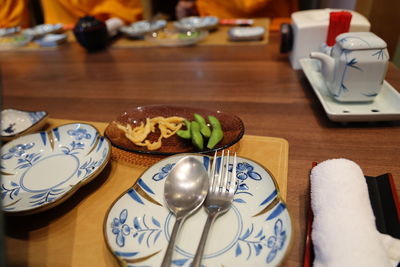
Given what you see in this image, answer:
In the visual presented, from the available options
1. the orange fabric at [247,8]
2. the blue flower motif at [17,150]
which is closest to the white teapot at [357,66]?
the blue flower motif at [17,150]

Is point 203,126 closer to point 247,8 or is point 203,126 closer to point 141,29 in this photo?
point 141,29

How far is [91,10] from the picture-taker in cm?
181

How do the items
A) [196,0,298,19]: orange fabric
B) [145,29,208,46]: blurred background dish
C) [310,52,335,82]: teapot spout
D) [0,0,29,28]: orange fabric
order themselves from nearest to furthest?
1. [310,52,335,82]: teapot spout
2. [145,29,208,46]: blurred background dish
3. [196,0,298,19]: orange fabric
4. [0,0,29,28]: orange fabric

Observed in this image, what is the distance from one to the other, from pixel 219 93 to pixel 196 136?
29 cm

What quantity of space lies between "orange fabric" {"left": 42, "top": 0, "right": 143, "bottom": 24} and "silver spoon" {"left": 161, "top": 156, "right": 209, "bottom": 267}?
1465 millimetres

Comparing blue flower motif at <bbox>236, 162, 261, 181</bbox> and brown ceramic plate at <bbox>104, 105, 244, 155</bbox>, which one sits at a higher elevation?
blue flower motif at <bbox>236, 162, 261, 181</bbox>

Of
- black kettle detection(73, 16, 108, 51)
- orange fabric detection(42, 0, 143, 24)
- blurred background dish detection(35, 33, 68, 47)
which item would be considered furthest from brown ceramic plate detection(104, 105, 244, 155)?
orange fabric detection(42, 0, 143, 24)

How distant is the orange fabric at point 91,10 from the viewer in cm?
168

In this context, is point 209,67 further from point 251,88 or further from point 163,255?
point 163,255

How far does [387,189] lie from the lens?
0.39 metres

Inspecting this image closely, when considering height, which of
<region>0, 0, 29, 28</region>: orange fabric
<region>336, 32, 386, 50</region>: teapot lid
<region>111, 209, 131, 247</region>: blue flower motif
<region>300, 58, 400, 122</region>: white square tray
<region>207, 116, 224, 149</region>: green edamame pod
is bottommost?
<region>0, 0, 29, 28</region>: orange fabric

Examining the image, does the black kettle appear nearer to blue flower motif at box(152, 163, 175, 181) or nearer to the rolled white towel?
blue flower motif at box(152, 163, 175, 181)

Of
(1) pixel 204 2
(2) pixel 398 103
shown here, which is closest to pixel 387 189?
Result: (2) pixel 398 103

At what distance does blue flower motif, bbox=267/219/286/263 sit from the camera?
32 centimetres
